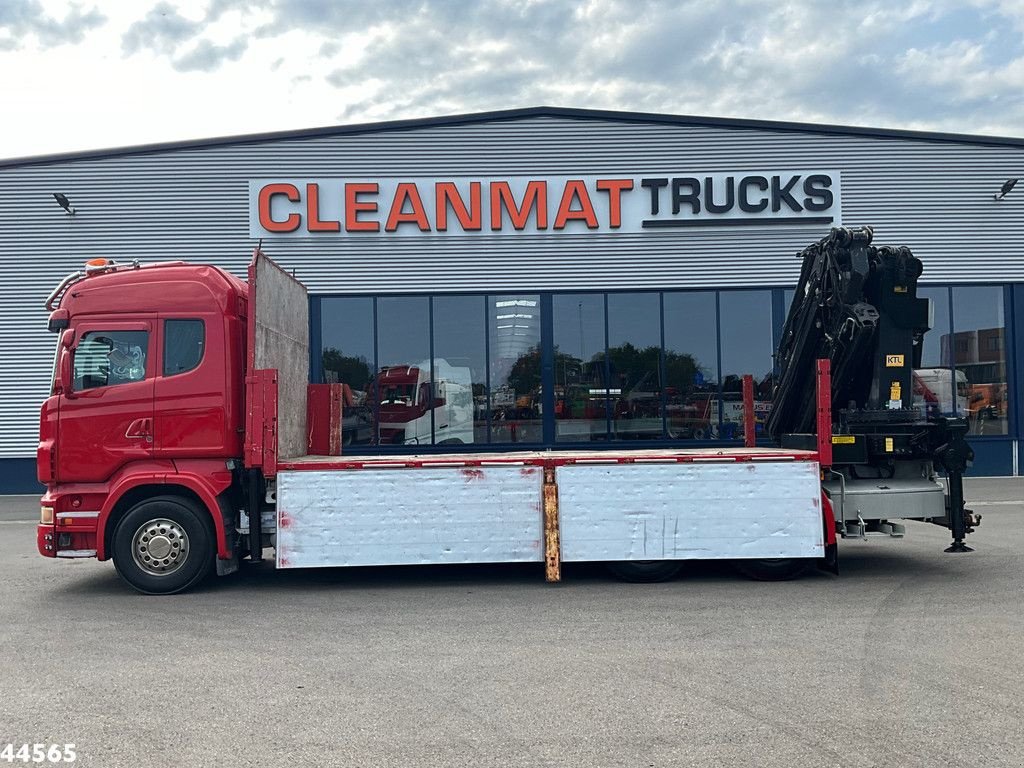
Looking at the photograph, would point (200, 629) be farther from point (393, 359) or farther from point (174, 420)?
point (393, 359)

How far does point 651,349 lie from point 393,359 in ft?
17.6

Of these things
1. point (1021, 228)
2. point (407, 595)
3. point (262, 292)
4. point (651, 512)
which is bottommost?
point (407, 595)

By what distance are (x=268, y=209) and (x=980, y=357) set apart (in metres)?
15.4

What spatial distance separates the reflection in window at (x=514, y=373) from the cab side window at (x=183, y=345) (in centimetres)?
1070

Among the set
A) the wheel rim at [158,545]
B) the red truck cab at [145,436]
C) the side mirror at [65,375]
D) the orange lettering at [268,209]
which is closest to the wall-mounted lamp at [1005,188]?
the orange lettering at [268,209]

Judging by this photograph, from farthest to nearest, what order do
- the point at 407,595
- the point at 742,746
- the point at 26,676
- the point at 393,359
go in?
the point at 393,359
the point at 407,595
the point at 26,676
the point at 742,746

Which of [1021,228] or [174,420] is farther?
[1021,228]

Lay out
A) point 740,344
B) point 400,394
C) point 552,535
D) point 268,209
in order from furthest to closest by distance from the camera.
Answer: point 740,344 → point 268,209 → point 400,394 → point 552,535

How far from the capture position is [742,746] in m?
4.53

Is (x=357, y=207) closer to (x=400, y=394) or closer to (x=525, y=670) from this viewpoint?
(x=400, y=394)

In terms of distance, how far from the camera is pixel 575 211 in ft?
62.8

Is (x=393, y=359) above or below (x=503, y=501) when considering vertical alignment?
above

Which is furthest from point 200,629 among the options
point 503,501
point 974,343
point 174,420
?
point 974,343

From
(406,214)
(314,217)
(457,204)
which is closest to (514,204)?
(457,204)
